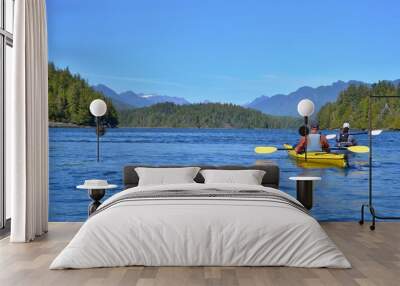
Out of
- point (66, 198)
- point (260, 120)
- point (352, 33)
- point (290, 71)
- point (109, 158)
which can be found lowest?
point (66, 198)

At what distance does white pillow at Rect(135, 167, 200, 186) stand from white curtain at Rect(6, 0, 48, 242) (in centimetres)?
118

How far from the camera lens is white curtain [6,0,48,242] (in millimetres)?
5738

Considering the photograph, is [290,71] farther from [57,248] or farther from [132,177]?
[57,248]

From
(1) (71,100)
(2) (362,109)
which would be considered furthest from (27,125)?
(2) (362,109)

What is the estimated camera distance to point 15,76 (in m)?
5.71

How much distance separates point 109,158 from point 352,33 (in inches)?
158

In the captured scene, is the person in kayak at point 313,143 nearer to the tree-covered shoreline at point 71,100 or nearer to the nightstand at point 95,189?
the tree-covered shoreline at point 71,100

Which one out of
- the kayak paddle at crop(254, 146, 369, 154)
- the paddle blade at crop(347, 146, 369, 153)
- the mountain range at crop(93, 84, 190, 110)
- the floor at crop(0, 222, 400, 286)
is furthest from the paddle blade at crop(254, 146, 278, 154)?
the floor at crop(0, 222, 400, 286)

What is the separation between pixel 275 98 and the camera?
869cm

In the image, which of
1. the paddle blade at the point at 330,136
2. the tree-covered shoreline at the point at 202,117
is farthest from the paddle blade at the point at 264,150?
the paddle blade at the point at 330,136

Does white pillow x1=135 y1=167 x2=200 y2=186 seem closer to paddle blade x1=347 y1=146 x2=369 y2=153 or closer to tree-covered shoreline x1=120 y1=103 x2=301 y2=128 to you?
tree-covered shoreline x1=120 y1=103 x2=301 y2=128

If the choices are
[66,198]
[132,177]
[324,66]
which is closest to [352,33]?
[324,66]

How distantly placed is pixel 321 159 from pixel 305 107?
Result: 886 millimetres

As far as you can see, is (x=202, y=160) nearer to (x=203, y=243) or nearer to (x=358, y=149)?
(x=358, y=149)
